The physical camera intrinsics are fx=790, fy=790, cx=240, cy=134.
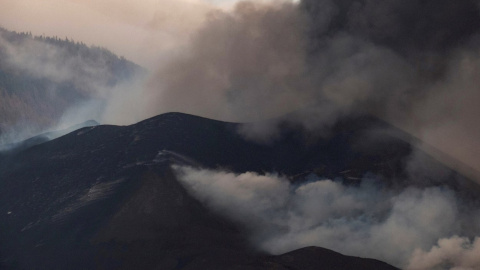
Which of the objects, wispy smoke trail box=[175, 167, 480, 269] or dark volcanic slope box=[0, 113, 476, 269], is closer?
dark volcanic slope box=[0, 113, 476, 269]

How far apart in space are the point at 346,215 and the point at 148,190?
21617mm

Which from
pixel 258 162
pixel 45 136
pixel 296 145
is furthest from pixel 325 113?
pixel 45 136

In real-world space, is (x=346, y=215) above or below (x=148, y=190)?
above

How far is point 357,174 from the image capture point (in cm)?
9206

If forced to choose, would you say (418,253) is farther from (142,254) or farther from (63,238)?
(63,238)

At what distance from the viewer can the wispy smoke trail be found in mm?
77875

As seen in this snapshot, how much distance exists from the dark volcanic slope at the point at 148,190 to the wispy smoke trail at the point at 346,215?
2576 millimetres

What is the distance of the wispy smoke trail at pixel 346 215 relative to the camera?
255ft

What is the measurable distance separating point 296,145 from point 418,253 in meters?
29.3

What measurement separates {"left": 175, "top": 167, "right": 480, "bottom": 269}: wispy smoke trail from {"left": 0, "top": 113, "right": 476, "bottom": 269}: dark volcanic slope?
2.58 meters

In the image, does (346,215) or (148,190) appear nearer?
(148,190)

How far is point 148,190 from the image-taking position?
8356cm

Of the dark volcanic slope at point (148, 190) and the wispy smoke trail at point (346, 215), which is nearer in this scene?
the dark volcanic slope at point (148, 190)

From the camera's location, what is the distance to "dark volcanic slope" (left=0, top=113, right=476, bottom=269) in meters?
72.4
